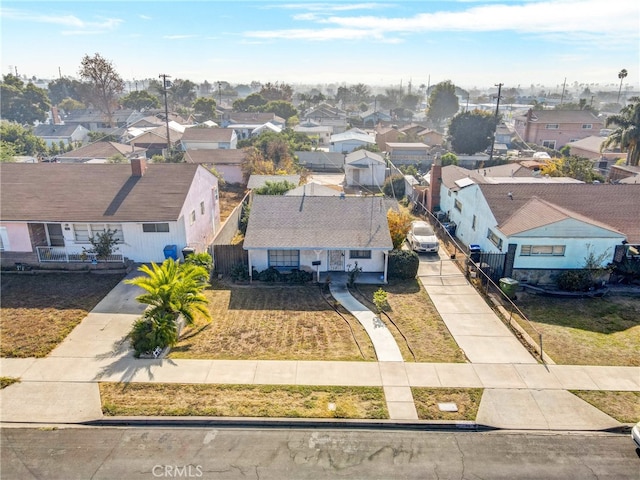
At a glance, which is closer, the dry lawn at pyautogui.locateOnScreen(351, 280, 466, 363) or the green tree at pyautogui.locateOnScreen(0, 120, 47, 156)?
the dry lawn at pyautogui.locateOnScreen(351, 280, 466, 363)

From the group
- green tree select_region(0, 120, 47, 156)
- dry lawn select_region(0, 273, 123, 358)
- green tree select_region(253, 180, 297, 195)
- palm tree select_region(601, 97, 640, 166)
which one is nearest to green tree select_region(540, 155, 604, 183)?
palm tree select_region(601, 97, 640, 166)

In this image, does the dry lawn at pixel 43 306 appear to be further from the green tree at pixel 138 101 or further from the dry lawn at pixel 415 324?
the green tree at pixel 138 101

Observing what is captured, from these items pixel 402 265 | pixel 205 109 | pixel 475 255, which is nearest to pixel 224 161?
pixel 402 265

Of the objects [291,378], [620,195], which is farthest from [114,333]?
[620,195]

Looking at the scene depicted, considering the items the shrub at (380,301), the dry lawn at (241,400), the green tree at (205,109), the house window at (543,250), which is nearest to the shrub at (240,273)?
the shrub at (380,301)

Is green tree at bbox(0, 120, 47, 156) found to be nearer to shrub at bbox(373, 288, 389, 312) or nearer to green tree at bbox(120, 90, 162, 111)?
green tree at bbox(120, 90, 162, 111)

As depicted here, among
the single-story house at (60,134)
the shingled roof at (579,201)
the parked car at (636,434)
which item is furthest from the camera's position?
the single-story house at (60,134)
